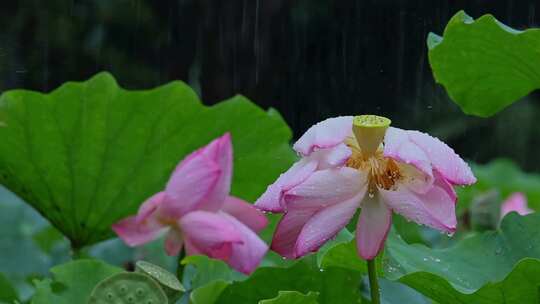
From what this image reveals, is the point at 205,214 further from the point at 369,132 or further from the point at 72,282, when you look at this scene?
the point at 369,132

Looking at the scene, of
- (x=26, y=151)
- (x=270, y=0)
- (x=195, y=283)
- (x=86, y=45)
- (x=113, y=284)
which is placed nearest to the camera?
(x=113, y=284)

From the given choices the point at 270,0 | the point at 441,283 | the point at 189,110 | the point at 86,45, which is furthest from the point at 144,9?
the point at 441,283

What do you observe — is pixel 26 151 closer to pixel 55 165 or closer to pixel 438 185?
pixel 55 165

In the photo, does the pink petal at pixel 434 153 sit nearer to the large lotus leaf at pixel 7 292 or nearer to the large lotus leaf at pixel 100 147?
the large lotus leaf at pixel 7 292

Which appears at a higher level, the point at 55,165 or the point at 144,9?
the point at 55,165

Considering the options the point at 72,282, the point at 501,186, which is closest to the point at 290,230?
the point at 72,282

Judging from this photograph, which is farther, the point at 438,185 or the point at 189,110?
the point at 189,110

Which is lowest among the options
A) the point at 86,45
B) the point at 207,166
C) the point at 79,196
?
the point at 86,45
